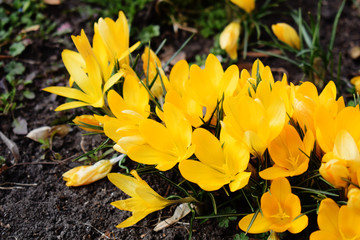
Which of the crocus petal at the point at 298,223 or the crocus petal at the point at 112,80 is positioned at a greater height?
the crocus petal at the point at 112,80

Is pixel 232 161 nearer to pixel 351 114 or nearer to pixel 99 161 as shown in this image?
pixel 351 114

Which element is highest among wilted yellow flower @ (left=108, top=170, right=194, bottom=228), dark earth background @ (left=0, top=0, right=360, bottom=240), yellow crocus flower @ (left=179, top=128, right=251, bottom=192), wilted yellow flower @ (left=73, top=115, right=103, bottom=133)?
yellow crocus flower @ (left=179, top=128, right=251, bottom=192)

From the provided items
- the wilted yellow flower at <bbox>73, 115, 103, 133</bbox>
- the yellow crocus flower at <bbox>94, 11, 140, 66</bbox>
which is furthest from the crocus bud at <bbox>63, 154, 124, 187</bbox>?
the yellow crocus flower at <bbox>94, 11, 140, 66</bbox>

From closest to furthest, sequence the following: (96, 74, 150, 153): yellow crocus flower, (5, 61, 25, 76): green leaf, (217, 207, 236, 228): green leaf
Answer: (96, 74, 150, 153): yellow crocus flower
(217, 207, 236, 228): green leaf
(5, 61, 25, 76): green leaf

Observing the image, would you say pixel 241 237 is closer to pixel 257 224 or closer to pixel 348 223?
pixel 257 224

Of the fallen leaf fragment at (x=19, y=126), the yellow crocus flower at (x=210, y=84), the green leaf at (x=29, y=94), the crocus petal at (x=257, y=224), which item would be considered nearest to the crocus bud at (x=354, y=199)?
the crocus petal at (x=257, y=224)

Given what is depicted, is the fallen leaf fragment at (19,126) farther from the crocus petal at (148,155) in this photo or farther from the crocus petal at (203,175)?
the crocus petal at (203,175)

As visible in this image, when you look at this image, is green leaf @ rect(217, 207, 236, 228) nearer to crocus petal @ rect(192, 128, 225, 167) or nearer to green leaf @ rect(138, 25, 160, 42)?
crocus petal @ rect(192, 128, 225, 167)
